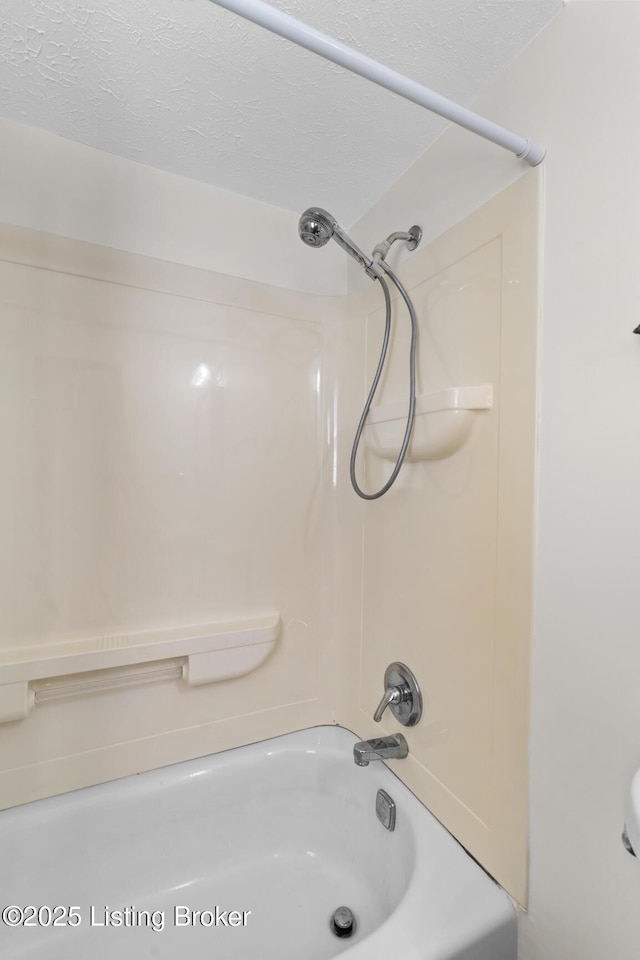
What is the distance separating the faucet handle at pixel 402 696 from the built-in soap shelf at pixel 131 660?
40 cm

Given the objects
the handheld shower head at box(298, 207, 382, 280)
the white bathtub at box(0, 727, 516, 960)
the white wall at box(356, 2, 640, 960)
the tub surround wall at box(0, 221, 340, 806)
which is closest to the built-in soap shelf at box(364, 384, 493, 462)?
the white wall at box(356, 2, 640, 960)

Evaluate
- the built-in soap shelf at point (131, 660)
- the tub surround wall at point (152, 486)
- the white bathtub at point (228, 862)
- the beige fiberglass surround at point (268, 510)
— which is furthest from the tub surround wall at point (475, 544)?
the built-in soap shelf at point (131, 660)

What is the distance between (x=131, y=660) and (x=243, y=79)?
145cm

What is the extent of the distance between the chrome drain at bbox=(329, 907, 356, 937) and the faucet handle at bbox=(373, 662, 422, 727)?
0.52 m

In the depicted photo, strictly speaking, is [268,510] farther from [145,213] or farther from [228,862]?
[228,862]

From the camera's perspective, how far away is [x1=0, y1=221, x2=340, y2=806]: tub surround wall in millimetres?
1120

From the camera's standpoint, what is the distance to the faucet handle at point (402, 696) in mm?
1149

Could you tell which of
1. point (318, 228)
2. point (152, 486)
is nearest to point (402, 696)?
point (152, 486)

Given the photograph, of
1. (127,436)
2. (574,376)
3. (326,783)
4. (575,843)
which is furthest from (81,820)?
(574,376)

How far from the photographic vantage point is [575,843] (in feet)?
2.44

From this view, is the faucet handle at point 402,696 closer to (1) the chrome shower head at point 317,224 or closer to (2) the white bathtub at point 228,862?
(2) the white bathtub at point 228,862

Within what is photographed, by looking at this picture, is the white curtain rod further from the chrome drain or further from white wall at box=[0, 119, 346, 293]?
the chrome drain

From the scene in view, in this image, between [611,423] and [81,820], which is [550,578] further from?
[81,820]

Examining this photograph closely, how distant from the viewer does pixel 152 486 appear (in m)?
1.25
